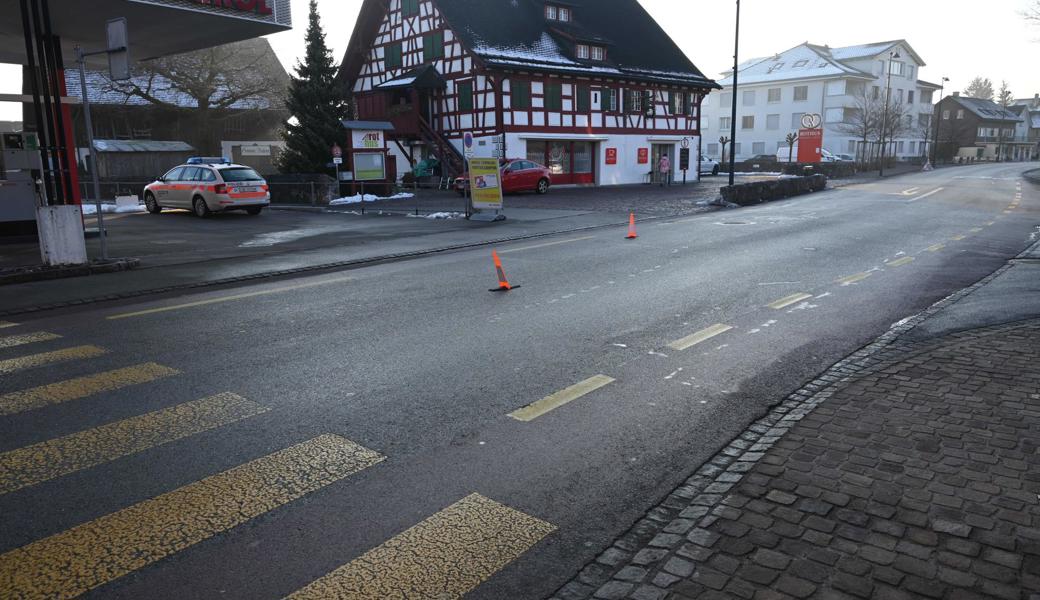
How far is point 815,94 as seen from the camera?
7306 cm

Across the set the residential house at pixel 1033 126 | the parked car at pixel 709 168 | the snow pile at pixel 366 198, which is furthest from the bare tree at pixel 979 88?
the snow pile at pixel 366 198

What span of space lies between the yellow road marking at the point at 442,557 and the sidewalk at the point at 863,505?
15.9 inches

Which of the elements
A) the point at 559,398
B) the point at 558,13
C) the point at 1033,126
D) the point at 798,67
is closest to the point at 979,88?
the point at 1033,126

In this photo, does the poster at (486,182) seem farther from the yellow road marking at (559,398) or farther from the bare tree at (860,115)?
the bare tree at (860,115)

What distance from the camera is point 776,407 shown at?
5.33 meters

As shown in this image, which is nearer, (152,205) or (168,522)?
(168,522)

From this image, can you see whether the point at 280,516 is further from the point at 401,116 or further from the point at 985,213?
the point at 401,116

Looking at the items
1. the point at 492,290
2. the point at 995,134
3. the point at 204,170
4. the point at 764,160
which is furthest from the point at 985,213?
the point at 995,134

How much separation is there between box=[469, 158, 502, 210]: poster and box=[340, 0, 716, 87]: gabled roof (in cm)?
1602

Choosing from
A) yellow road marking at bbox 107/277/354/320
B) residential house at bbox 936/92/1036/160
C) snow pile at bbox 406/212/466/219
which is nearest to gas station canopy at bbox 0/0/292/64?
yellow road marking at bbox 107/277/354/320

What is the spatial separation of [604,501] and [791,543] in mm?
995

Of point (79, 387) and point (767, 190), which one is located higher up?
point (767, 190)

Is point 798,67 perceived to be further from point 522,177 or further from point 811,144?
point 522,177

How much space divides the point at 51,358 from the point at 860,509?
701 centimetres
